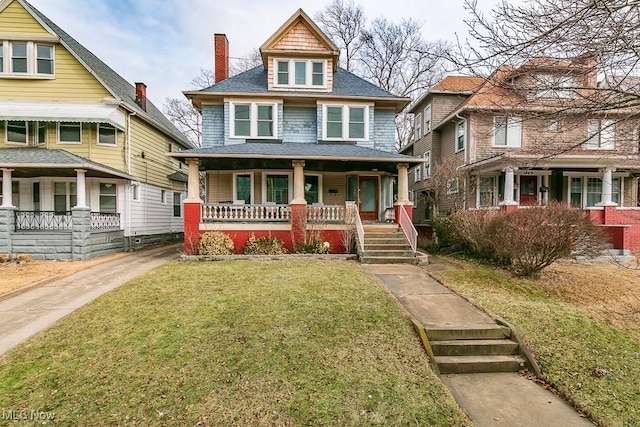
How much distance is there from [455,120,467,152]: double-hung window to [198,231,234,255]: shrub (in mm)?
12610

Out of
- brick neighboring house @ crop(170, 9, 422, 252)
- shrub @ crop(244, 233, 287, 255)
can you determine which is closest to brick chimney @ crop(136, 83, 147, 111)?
brick neighboring house @ crop(170, 9, 422, 252)

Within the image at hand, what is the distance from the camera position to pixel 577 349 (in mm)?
4719

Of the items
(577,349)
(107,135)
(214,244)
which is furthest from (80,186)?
(577,349)

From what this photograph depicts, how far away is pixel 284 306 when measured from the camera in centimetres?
586

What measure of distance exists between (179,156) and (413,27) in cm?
2139

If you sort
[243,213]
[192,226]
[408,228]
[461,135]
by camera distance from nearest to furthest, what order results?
[192,226]
[408,228]
[243,213]
[461,135]

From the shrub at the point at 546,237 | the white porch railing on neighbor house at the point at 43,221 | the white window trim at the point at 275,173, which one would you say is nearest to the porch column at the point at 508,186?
the shrub at the point at 546,237

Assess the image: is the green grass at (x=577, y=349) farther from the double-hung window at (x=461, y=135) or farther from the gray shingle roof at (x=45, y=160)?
the gray shingle roof at (x=45, y=160)

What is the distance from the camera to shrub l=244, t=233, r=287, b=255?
11.2m

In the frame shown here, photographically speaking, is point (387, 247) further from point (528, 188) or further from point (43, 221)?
point (43, 221)

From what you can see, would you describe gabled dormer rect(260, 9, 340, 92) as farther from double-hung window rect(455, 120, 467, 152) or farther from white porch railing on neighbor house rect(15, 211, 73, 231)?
white porch railing on neighbor house rect(15, 211, 73, 231)

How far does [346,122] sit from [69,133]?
40.2ft

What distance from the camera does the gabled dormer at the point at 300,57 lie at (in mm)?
13953

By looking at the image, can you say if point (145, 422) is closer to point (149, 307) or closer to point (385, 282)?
point (149, 307)
